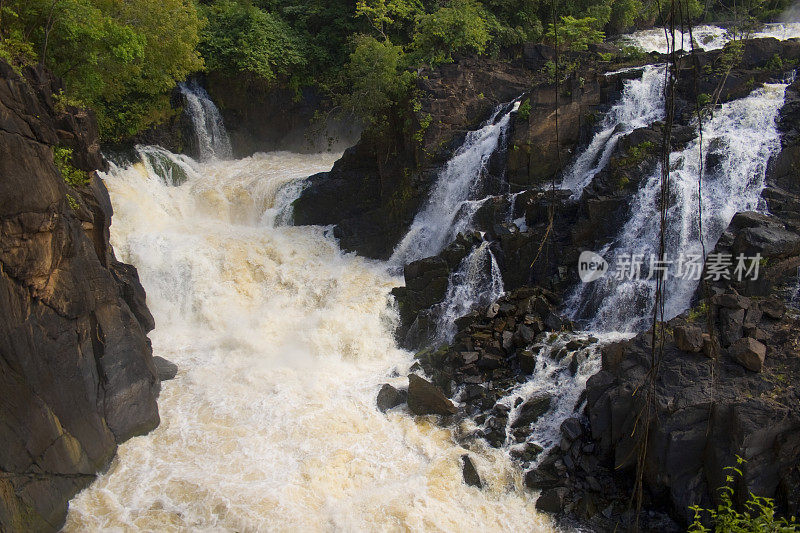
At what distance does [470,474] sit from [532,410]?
1.86 meters

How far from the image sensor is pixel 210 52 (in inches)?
874

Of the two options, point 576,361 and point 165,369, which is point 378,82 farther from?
point 576,361

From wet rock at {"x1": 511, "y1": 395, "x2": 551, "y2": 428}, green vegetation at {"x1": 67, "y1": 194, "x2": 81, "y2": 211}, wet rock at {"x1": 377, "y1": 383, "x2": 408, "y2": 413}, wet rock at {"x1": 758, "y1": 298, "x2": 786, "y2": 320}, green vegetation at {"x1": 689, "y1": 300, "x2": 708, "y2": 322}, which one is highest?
green vegetation at {"x1": 67, "y1": 194, "x2": 81, "y2": 211}

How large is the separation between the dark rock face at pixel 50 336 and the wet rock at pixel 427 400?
5007mm

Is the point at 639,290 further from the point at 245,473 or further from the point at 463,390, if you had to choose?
the point at 245,473

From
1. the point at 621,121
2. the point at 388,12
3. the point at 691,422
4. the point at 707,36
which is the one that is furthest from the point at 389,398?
the point at 707,36

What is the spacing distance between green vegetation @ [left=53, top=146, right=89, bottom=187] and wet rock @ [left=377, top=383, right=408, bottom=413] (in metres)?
7.35

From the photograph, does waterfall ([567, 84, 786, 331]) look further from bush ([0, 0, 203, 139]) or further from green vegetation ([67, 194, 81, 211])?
bush ([0, 0, 203, 139])

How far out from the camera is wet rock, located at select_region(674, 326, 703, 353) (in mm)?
9211

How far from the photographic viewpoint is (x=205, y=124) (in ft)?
73.0

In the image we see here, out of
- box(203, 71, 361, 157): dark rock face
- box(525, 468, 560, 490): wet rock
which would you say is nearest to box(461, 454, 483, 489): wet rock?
box(525, 468, 560, 490): wet rock

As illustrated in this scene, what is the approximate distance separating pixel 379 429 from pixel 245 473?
2.57 meters

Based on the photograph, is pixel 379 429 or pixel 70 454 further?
pixel 379 429

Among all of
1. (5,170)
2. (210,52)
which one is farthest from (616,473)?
(210,52)
